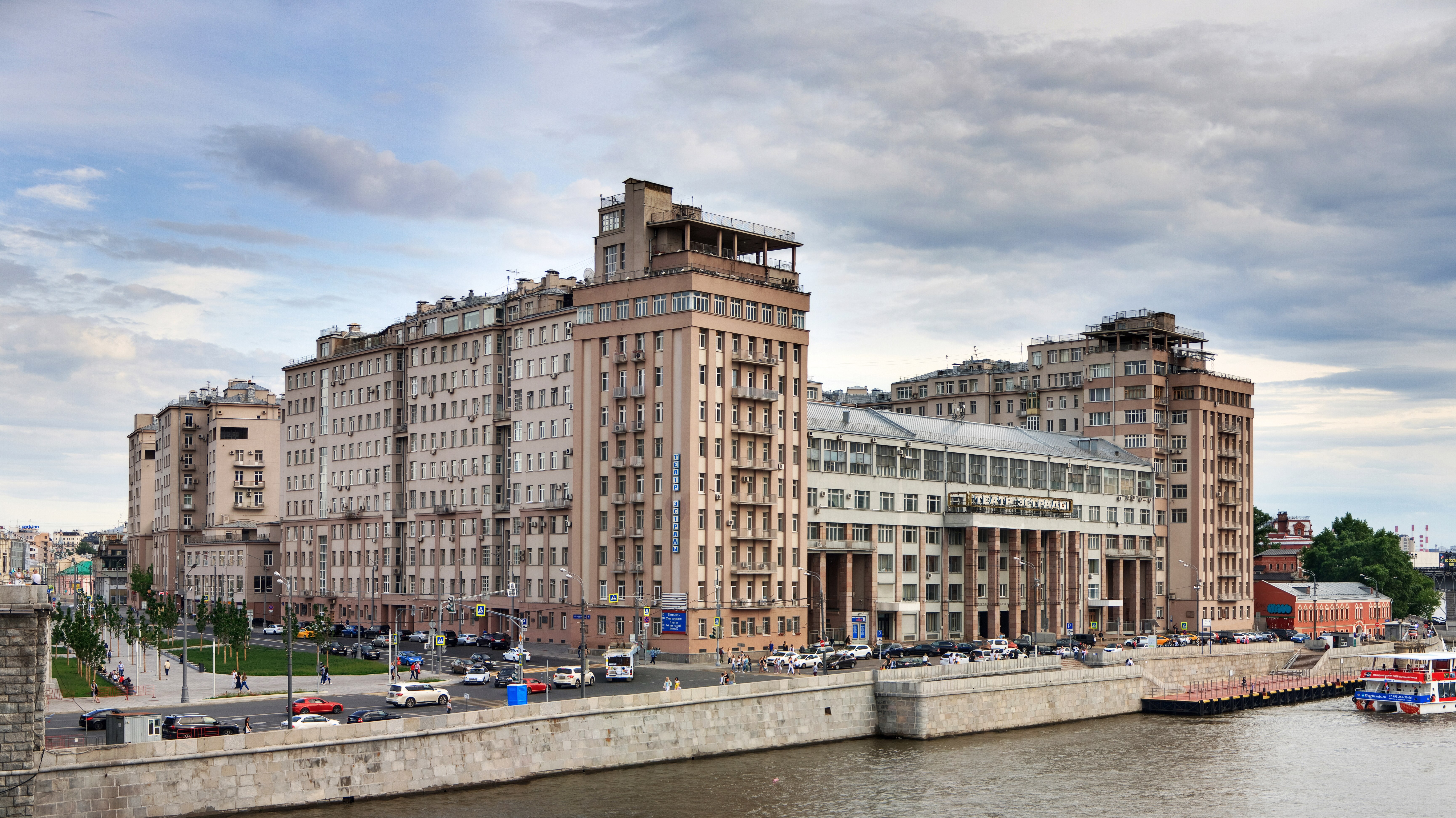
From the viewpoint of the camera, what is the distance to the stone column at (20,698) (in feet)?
189

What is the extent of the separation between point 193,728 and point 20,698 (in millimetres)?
15249

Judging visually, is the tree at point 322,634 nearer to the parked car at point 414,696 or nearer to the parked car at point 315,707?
the parked car at point 414,696

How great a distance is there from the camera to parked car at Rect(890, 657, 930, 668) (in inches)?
4222

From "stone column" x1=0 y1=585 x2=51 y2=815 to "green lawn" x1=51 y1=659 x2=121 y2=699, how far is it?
4325 cm

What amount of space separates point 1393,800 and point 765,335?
74.9m

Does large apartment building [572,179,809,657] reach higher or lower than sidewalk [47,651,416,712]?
higher

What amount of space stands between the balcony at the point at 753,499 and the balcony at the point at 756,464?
100 inches

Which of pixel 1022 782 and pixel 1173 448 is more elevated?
pixel 1173 448

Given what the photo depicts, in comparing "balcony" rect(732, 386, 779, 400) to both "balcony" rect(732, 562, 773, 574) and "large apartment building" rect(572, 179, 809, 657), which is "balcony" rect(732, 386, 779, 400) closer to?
"large apartment building" rect(572, 179, 809, 657)

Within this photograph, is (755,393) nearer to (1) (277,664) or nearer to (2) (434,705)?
(1) (277,664)

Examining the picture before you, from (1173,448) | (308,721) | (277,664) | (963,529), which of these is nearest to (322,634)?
(277,664)

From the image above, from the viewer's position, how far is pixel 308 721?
3009 inches

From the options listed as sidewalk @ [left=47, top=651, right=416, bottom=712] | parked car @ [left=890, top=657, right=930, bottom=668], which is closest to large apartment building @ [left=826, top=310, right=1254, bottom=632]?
parked car @ [left=890, top=657, right=930, bottom=668]

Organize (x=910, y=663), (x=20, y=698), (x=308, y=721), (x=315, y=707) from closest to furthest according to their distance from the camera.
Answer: (x=20, y=698) < (x=308, y=721) < (x=315, y=707) < (x=910, y=663)
